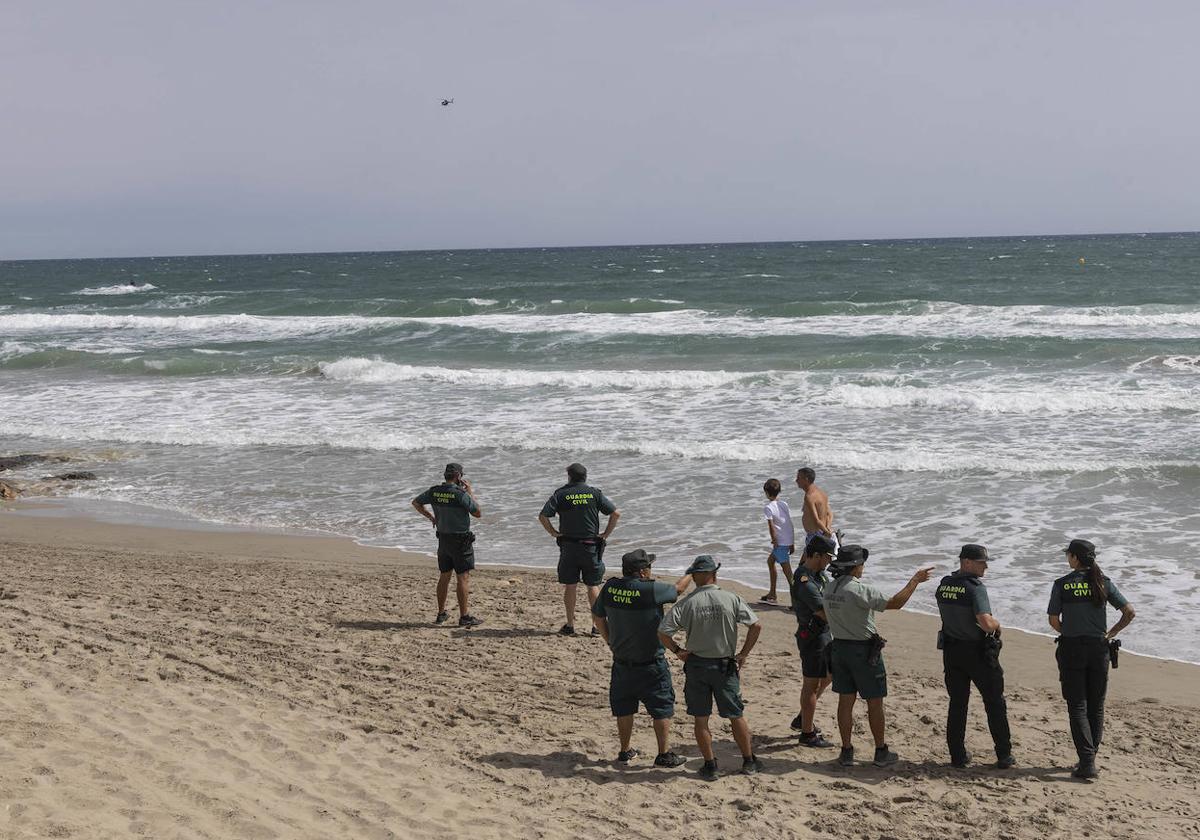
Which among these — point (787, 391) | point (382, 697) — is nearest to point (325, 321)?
point (787, 391)

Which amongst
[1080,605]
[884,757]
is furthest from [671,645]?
[1080,605]

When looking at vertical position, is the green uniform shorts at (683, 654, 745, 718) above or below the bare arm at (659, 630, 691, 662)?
below

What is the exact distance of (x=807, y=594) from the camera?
278 inches

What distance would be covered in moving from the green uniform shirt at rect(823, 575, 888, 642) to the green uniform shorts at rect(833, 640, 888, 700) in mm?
67

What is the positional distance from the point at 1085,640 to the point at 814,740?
5.80 ft

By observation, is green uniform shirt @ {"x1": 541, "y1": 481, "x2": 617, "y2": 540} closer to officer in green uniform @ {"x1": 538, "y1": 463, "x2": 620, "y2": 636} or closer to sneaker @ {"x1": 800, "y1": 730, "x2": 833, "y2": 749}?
officer in green uniform @ {"x1": 538, "y1": 463, "x2": 620, "y2": 636}

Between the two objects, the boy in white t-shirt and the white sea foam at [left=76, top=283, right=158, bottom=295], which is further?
the white sea foam at [left=76, top=283, right=158, bottom=295]

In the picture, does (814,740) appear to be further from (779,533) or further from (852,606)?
(779,533)

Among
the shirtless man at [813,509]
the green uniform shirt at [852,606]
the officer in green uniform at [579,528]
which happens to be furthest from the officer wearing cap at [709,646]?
the shirtless man at [813,509]

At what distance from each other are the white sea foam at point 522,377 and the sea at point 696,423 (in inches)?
4.8

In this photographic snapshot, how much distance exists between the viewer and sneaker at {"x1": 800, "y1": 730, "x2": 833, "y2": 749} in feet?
23.5

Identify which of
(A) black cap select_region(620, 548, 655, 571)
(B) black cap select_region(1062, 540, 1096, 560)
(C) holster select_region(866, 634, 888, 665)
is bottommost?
(C) holster select_region(866, 634, 888, 665)

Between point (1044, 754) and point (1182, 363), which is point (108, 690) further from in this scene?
point (1182, 363)

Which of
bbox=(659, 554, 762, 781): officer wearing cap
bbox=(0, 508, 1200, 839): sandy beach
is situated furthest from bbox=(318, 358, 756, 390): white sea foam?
bbox=(659, 554, 762, 781): officer wearing cap
